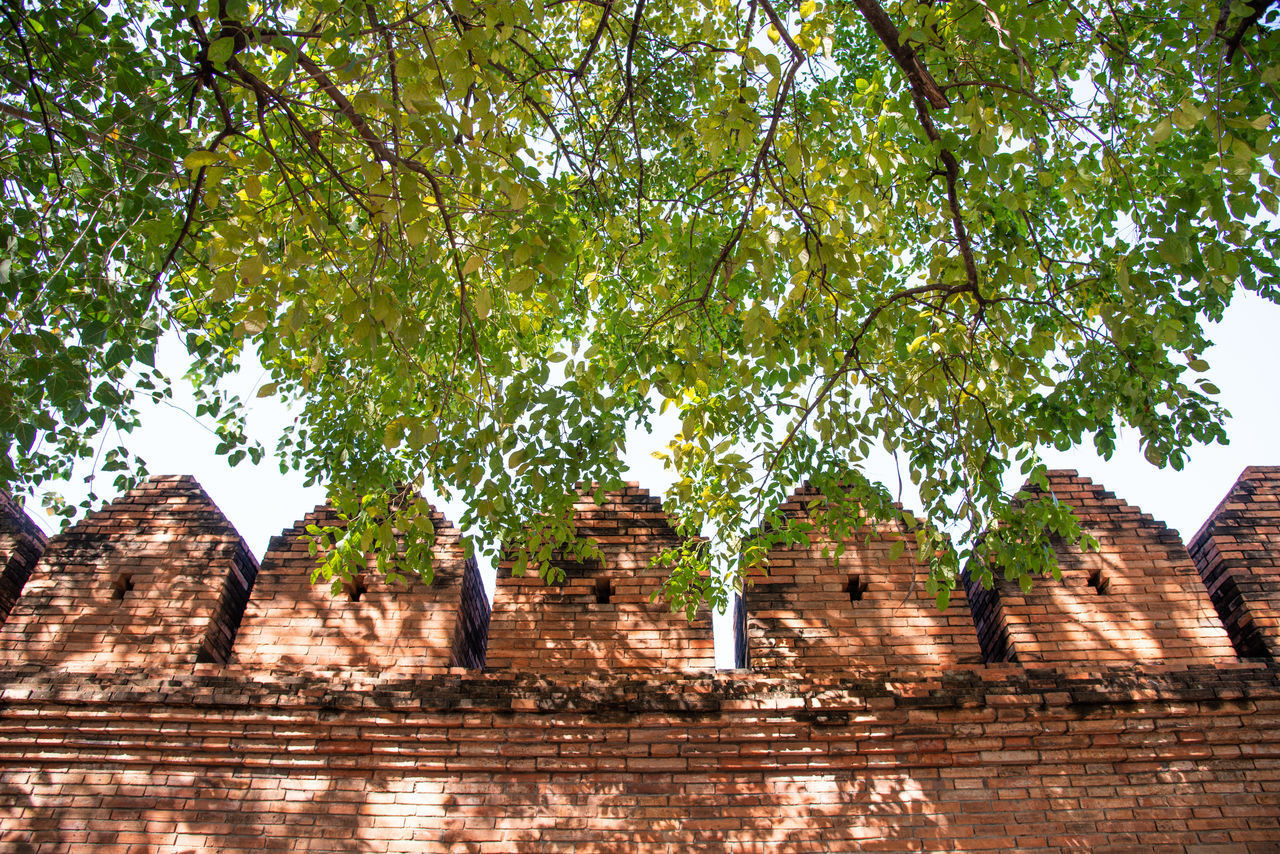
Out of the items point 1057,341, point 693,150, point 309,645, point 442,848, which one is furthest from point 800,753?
point 693,150

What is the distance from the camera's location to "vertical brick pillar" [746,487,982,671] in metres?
5.82

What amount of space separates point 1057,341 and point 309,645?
5.58 metres

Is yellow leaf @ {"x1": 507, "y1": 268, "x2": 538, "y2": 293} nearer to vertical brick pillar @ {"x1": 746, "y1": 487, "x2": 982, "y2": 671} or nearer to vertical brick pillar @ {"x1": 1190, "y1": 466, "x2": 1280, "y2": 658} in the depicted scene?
vertical brick pillar @ {"x1": 746, "y1": 487, "x2": 982, "y2": 671}

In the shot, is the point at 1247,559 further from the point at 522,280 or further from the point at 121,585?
the point at 121,585

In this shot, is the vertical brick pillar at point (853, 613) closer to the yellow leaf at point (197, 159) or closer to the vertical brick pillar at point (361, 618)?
the vertical brick pillar at point (361, 618)

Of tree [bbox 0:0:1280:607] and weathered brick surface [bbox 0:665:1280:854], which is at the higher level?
tree [bbox 0:0:1280:607]

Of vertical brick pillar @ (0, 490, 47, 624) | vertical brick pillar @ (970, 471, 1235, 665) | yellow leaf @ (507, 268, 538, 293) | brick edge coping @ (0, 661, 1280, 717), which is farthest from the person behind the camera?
vertical brick pillar @ (0, 490, 47, 624)

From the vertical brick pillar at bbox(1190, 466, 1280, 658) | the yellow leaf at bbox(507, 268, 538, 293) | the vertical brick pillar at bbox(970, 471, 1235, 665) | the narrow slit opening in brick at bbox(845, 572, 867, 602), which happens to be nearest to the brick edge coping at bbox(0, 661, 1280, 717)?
the vertical brick pillar at bbox(970, 471, 1235, 665)

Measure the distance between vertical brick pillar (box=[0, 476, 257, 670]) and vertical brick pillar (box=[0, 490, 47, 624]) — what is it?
0.30 metres

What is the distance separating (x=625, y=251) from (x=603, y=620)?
2.37 metres

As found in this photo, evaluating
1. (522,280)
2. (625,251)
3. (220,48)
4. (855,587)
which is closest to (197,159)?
(220,48)

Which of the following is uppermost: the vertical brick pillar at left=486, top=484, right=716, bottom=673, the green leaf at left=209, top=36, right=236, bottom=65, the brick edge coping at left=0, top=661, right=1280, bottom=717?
the green leaf at left=209, top=36, right=236, bottom=65

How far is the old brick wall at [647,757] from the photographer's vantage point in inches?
203

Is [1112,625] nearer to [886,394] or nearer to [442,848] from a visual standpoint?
[886,394]
